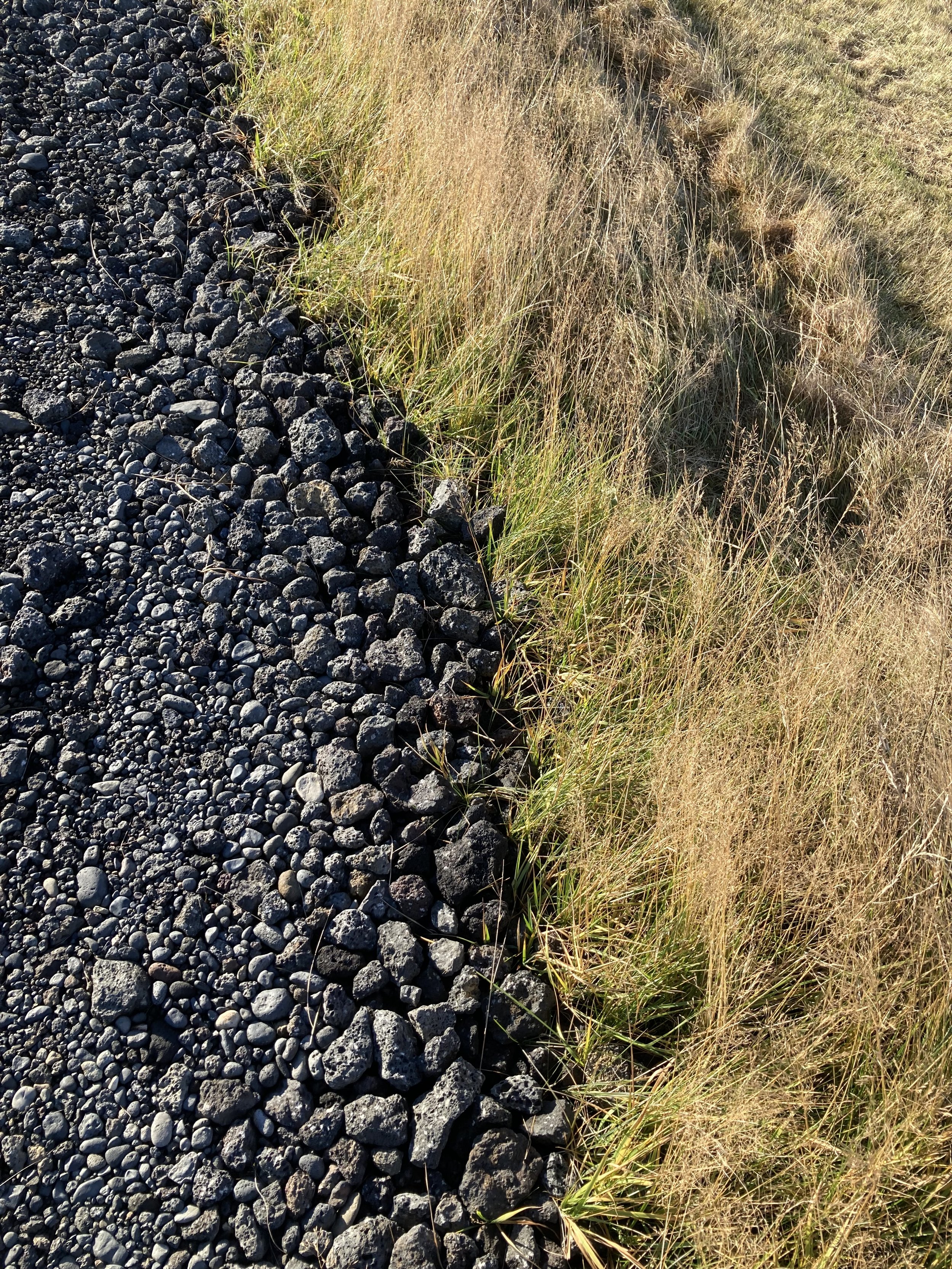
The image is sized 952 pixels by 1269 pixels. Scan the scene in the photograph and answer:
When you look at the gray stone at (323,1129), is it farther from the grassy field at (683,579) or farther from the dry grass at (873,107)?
the dry grass at (873,107)

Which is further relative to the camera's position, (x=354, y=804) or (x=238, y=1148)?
(x=354, y=804)

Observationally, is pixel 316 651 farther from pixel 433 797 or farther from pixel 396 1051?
pixel 396 1051

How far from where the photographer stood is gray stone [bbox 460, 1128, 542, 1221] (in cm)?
188

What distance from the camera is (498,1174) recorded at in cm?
191

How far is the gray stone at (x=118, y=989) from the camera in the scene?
2.02 metres

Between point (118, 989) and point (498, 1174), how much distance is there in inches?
36.1

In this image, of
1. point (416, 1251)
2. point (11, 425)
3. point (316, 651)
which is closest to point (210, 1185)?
point (416, 1251)

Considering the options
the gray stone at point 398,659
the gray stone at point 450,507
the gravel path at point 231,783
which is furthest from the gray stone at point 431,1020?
the gray stone at point 450,507

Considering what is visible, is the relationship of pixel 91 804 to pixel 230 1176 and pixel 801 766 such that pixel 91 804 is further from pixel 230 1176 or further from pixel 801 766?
pixel 801 766

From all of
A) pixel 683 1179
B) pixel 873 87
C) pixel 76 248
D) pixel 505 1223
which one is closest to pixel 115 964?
pixel 505 1223

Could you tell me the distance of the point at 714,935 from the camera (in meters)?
2.12

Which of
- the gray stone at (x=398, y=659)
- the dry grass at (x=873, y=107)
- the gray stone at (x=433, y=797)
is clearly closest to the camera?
the gray stone at (x=433, y=797)

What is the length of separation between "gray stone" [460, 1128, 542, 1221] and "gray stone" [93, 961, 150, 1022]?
802 mm

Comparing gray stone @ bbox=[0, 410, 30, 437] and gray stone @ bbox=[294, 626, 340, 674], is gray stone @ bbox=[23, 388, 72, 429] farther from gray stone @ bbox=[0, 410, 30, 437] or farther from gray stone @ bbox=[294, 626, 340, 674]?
gray stone @ bbox=[294, 626, 340, 674]
